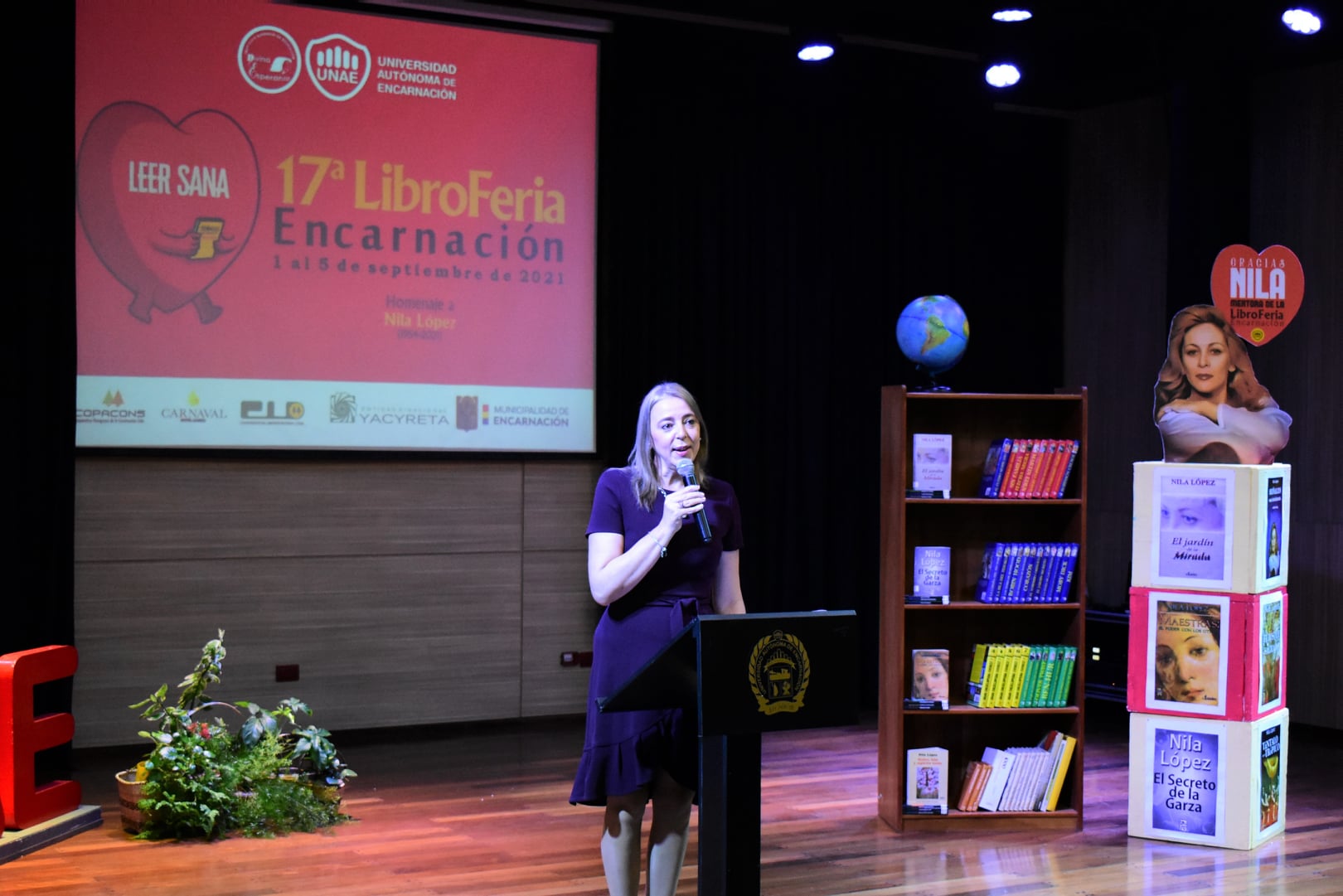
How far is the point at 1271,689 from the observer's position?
16.8 feet

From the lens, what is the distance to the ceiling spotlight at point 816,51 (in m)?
6.60

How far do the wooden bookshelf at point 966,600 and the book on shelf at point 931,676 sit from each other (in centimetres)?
5

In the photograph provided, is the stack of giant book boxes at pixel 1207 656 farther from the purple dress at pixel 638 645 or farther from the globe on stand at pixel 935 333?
the purple dress at pixel 638 645

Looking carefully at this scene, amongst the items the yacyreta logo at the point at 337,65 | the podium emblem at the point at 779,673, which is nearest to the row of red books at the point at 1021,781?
the podium emblem at the point at 779,673

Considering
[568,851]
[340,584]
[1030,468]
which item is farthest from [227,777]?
[1030,468]

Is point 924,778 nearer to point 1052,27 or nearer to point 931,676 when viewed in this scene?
point 931,676

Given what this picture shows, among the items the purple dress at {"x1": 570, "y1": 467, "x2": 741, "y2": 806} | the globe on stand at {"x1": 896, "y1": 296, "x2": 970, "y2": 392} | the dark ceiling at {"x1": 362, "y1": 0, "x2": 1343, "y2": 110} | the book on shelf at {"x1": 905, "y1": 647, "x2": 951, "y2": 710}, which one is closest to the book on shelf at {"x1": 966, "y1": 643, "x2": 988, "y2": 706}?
the book on shelf at {"x1": 905, "y1": 647, "x2": 951, "y2": 710}

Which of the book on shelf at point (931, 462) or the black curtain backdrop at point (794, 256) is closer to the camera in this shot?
the book on shelf at point (931, 462)

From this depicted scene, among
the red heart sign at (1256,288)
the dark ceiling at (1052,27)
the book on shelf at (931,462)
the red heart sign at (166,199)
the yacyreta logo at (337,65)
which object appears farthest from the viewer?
the yacyreta logo at (337,65)

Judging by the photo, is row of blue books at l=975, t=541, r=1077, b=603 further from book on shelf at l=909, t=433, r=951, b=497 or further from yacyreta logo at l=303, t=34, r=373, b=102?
yacyreta logo at l=303, t=34, r=373, b=102

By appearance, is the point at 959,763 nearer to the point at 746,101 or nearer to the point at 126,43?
the point at 746,101

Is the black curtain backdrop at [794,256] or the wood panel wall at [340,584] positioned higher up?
the black curtain backdrop at [794,256]

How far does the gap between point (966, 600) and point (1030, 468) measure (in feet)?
1.83

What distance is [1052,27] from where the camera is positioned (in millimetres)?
6527
